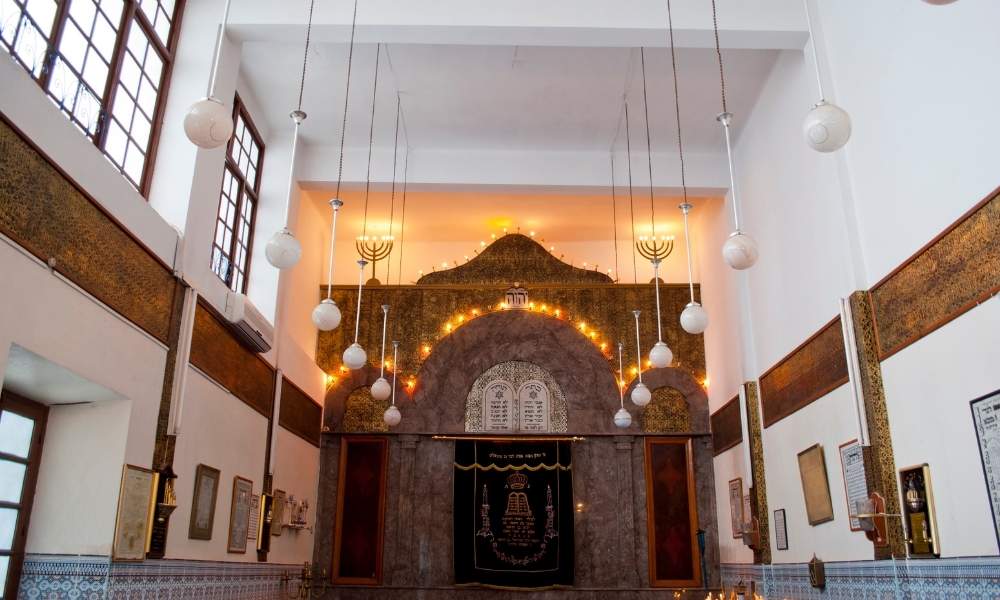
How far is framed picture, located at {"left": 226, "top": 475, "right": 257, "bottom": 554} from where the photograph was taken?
21.4 feet

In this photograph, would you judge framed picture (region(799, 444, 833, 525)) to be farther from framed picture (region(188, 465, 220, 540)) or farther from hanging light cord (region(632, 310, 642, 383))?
framed picture (region(188, 465, 220, 540))

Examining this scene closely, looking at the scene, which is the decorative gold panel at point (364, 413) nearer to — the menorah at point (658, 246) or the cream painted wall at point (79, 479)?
the menorah at point (658, 246)

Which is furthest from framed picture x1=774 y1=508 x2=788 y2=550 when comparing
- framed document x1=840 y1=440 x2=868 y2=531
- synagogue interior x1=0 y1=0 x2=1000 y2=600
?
framed document x1=840 y1=440 x2=868 y2=531

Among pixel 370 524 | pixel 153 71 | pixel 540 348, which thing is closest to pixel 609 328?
pixel 540 348

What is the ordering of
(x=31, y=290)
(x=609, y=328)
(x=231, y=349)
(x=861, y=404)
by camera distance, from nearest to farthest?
(x=31, y=290) < (x=861, y=404) < (x=231, y=349) < (x=609, y=328)

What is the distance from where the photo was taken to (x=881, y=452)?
197 inches

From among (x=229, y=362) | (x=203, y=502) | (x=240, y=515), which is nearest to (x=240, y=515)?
(x=240, y=515)

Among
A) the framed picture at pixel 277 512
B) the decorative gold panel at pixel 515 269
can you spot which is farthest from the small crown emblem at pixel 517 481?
the framed picture at pixel 277 512

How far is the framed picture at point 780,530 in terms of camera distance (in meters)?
6.86

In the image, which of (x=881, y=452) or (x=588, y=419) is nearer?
(x=881, y=452)

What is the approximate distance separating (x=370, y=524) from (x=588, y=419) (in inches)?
116

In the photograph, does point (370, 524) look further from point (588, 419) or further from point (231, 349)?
point (231, 349)

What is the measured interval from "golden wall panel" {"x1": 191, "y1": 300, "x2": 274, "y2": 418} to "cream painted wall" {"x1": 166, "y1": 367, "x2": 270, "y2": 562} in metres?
0.08

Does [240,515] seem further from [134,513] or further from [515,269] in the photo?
[515,269]
